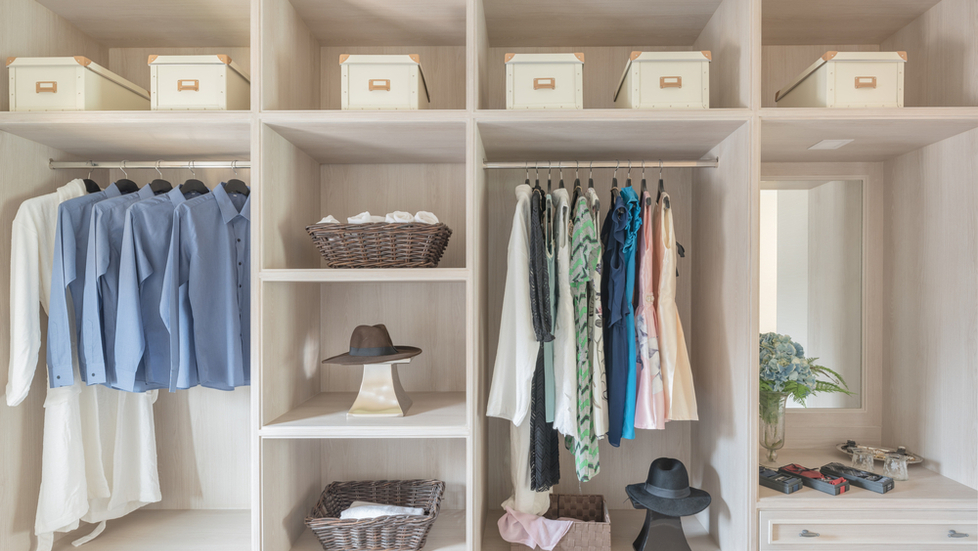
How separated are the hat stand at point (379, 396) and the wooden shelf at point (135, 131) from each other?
0.91 meters

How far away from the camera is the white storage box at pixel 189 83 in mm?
1681

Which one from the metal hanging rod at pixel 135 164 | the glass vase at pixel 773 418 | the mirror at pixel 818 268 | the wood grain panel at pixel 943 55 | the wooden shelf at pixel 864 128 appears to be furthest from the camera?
the mirror at pixel 818 268

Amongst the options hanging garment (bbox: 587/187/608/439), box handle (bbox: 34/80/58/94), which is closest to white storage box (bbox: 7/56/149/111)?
box handle (bbox: 34/80/58/94)

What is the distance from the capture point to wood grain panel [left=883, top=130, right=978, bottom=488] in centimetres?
173

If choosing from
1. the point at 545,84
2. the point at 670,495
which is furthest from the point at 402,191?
the point at 670,495

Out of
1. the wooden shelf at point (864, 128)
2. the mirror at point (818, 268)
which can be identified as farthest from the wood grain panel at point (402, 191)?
the mirror at point (818, 268)

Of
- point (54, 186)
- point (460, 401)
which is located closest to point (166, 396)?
point (54, 186)

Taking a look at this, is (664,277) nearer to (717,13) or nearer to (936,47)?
(717,13)

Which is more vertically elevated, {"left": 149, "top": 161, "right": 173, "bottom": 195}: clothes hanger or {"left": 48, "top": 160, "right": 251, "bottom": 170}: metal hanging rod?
{"left": 48, "top": 160, "right": 251, "bottom": 170}: metal hanging rod

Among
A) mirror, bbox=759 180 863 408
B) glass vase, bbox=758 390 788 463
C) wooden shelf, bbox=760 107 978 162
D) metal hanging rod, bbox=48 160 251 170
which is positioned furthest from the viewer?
mirror, bbox=759 180 863 408

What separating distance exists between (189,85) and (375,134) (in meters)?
0.61

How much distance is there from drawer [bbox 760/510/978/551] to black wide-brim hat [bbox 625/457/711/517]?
20 centimetres

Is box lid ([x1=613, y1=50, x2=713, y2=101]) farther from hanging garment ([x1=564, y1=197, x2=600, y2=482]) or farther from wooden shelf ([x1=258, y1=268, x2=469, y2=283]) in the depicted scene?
wooden shelf ([x1=258, y1=268, x2=469, y2=283])

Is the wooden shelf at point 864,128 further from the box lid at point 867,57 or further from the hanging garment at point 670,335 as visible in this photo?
the hanging garment at point 670,335
